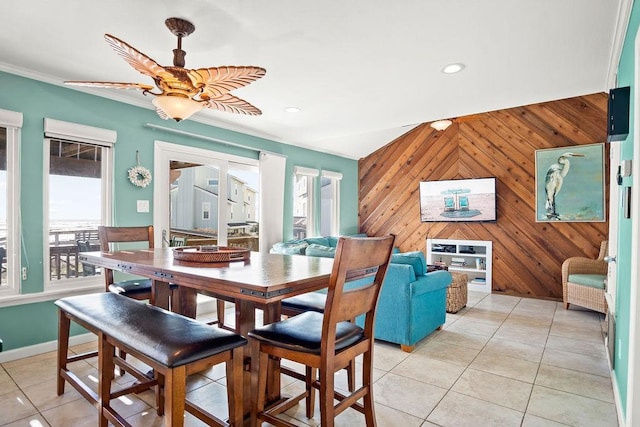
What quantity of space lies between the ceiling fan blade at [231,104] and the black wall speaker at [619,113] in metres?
2.19

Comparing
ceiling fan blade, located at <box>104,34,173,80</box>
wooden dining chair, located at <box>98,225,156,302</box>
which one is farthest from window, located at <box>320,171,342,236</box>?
ceiling fan blade, located at <box>104,34,173,80</box>

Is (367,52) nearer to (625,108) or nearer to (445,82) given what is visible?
(445,82)

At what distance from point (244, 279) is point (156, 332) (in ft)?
1.69

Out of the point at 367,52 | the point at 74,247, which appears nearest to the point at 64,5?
the point at 367,52

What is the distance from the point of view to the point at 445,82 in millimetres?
3172

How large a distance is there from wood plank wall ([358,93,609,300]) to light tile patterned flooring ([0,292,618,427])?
1753 millimetres

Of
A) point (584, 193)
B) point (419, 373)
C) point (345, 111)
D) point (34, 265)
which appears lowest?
point (419, 373)

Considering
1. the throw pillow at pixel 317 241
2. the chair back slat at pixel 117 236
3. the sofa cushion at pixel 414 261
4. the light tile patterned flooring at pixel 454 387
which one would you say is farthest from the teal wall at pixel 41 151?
the sofa cushion at pixel 414 261

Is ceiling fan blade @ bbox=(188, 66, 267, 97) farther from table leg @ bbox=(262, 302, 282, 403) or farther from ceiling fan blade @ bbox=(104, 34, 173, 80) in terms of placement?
table leg @ bbox=(262, 302, 282, 403)

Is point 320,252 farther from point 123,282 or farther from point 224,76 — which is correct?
point 224,76

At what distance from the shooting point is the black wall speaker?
193 cm

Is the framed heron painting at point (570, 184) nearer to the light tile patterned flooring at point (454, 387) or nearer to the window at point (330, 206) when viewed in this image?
the light tile patterned flooring at point (454, 387)

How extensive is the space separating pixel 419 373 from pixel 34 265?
326 cm

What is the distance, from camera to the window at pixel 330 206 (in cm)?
660
